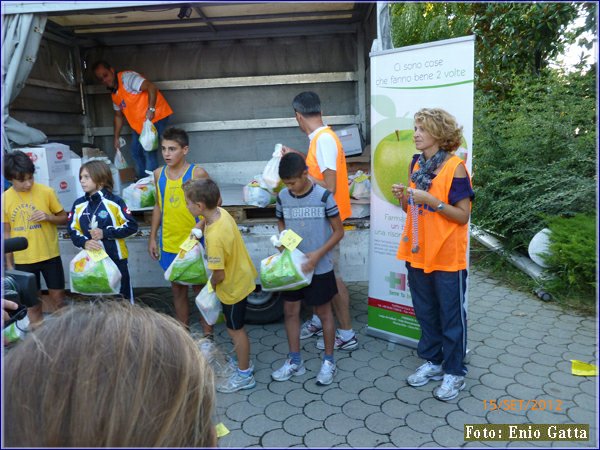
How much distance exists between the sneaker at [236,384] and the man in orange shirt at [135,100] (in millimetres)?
3350

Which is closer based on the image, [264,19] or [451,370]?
[451,370]

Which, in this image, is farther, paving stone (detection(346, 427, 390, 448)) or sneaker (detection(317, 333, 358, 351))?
sneaker (detection(317, 333, 358, 351))

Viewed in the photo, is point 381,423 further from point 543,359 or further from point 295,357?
point 543,359

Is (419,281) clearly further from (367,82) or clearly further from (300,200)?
(367,82)

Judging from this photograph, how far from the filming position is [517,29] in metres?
8.40

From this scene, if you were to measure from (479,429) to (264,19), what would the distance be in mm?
4695

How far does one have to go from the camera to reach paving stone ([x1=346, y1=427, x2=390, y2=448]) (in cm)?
279

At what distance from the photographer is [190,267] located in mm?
3648

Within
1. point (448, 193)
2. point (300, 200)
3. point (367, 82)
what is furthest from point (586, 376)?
point (367, 82)

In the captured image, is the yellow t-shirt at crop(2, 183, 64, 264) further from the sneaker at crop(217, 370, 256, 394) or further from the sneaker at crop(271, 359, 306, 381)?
the sneaker at crop(271, 359, 306, 381)

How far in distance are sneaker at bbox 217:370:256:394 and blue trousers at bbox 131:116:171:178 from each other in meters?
3.35

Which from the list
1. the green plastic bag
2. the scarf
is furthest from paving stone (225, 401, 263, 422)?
the scarf

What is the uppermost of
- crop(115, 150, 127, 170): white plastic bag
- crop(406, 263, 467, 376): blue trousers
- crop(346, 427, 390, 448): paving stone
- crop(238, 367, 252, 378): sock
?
crop(115, 150, 127, 170): white plastic bag

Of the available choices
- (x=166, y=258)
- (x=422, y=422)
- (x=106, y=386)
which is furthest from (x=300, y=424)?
(x=106, y=386)
